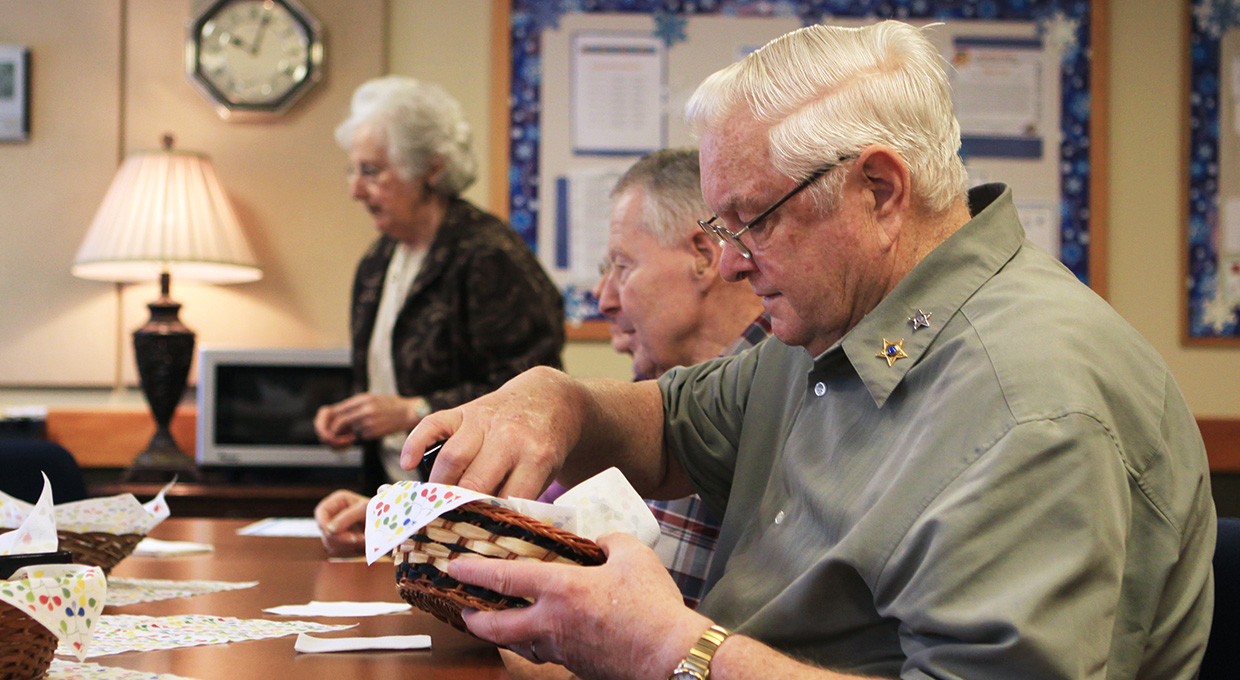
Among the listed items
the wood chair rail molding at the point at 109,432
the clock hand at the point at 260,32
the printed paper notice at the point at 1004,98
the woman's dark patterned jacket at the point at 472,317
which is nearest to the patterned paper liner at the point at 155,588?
the woman's dark patterned jacket at the point at 472,317

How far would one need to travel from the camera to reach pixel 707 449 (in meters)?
1.36

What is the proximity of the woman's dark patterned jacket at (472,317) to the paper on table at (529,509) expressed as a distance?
161cm

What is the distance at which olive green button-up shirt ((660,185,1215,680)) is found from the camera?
2.53 feet

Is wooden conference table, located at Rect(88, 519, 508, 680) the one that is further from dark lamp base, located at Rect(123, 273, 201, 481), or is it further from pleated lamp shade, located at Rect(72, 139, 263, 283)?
pleated lamp shade, located at Rect(72, 139, 263, 283)

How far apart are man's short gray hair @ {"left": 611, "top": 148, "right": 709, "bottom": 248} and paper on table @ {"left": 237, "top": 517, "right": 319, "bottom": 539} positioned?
0.89 m

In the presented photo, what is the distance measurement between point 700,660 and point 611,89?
3.00 metres

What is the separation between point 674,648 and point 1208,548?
0.46m

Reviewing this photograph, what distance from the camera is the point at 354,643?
1.09 m

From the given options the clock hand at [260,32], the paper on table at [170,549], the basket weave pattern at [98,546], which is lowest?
the paper on table at [170,549]

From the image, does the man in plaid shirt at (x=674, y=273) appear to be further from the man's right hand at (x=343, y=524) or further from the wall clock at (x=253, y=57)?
the wall clock at (x=253, y=57)

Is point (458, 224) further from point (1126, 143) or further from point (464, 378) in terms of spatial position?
point (1126, 143)

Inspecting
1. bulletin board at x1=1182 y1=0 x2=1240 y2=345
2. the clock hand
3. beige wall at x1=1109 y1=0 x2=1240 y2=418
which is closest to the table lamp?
the clock hand

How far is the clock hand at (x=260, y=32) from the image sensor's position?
3.60 meters

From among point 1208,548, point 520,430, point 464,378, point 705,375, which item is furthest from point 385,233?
point 1208,548
